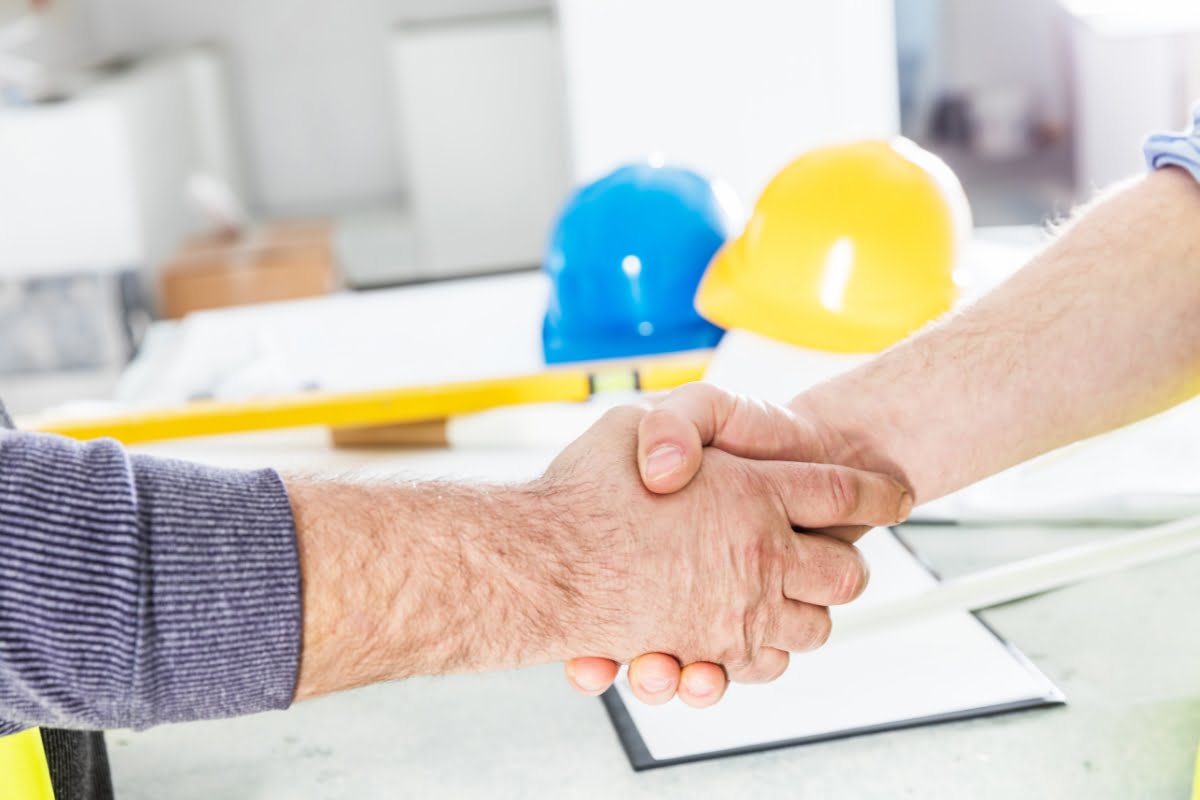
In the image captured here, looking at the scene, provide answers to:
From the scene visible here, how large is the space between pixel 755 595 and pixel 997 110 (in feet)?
19.5

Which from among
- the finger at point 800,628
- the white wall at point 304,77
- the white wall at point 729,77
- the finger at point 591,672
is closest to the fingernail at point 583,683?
the finger at point 591,672

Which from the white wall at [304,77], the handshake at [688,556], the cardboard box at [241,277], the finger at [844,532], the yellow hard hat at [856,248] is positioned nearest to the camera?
the handshake at [688,556]

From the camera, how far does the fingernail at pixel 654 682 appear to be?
0.82 meters

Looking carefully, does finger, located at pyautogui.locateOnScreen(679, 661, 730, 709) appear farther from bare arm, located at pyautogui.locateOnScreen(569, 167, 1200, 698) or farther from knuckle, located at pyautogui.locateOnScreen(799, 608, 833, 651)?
bare arm, located at pyautogui.locateOnScreen(569, 167, 1200, 698)

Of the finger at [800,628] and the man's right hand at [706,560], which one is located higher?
the man's right hand at [706,560]

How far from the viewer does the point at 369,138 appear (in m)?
6.96

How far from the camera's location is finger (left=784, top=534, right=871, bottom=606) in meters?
0.85

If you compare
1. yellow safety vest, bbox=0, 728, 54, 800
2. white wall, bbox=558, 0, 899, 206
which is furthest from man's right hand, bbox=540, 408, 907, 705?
white wall, bbox=558, 0, 899, 206

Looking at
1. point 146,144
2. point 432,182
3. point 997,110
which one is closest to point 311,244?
point 146,144

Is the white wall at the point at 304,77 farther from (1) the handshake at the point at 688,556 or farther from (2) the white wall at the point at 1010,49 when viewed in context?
(1) the handshake at the point at 688,556

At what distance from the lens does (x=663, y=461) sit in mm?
854

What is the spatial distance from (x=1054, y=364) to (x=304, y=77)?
6447 mm

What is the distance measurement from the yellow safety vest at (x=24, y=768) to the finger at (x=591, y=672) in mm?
313

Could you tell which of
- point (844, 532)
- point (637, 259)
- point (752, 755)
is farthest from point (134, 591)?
point (637, 259)
